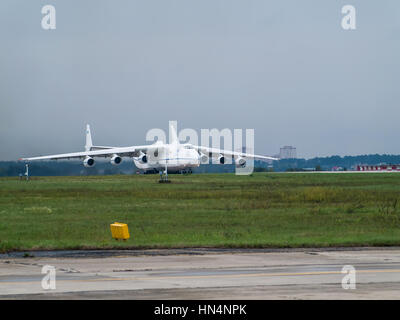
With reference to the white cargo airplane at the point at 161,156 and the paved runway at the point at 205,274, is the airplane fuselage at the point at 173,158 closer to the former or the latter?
the white cargo airplane at the point at 161,156

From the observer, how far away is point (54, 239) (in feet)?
79.6

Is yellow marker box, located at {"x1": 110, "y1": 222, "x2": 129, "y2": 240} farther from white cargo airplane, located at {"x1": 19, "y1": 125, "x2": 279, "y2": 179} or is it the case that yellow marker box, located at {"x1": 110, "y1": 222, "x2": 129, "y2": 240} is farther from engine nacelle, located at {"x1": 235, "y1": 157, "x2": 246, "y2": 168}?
engine nacelle, located at {"x1": 235, "y1": 157, "x2": 246, "y2": 168}

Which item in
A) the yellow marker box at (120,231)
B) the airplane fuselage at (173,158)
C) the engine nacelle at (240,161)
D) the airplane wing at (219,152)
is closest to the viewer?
the yellow marker box at (120,231)

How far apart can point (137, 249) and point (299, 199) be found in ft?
75.1

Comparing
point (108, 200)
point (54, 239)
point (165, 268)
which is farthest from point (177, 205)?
point (165, 268)

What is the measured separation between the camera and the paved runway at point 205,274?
544 inches

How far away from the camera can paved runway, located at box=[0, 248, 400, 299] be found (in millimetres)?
13812

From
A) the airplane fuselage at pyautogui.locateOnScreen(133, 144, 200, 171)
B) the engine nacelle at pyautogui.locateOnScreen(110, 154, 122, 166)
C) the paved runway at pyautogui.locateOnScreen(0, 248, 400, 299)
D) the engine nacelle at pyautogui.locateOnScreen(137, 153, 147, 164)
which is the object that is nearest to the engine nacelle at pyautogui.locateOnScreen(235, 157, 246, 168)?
the airplane fuselage at pyautogui.locateOnScreen(133, 144, 200, 171)

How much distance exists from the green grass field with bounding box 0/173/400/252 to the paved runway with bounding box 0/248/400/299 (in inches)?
82.5

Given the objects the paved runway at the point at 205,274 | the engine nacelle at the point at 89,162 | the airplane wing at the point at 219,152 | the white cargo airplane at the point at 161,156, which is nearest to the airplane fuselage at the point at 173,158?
the white cargo airplane at the point at 161,156

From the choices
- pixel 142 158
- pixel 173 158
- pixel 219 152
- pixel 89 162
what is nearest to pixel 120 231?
pixel 173 158

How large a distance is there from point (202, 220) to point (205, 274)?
14344 mm

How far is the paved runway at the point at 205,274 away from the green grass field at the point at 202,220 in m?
2.10
